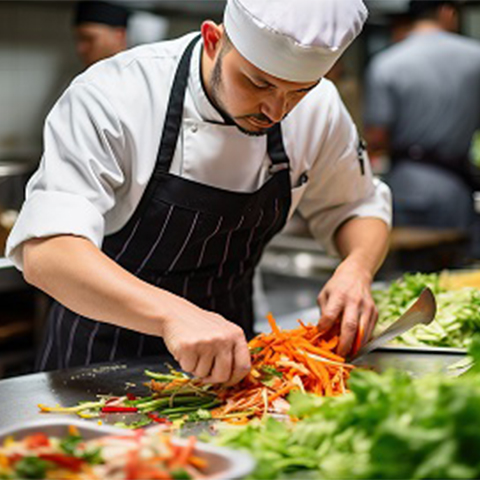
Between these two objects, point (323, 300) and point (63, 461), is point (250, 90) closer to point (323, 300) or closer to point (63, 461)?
point (323, 300)

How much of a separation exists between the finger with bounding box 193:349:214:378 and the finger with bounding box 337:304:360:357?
17.3 inches

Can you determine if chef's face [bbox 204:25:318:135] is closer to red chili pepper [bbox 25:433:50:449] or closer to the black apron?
the black apron

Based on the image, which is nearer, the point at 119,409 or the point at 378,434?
the point at 378,434

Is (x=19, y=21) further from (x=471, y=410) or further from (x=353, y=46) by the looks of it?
(x=471, y=410)

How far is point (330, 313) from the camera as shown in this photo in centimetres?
200

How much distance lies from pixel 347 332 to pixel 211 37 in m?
0.73

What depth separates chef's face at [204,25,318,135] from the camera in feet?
5.98

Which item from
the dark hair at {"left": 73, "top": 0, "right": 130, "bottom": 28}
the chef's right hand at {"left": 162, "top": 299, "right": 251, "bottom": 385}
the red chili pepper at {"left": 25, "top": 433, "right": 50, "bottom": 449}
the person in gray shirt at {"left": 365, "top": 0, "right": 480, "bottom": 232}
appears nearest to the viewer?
the red chili pepper at {"left": 25, "top": 433, "right": 50, "bottom": 449}

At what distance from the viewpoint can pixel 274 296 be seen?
5062mm

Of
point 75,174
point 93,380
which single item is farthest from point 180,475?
point 75,174

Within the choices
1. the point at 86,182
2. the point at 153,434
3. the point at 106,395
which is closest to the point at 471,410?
the point at 153,434

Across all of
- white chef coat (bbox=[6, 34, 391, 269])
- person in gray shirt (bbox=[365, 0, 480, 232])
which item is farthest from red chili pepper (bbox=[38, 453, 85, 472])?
person in gray shirt (bbox=[365, 0, 480, 232])

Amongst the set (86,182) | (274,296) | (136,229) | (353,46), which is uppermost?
(86,182)

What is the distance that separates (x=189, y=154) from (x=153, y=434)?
0.93 m
